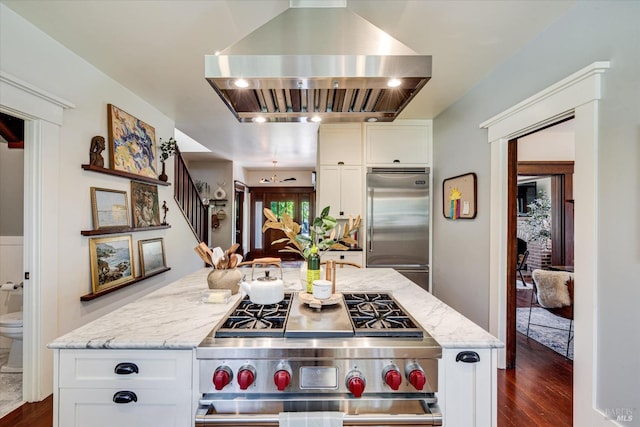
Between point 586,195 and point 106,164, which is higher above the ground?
point 106,164

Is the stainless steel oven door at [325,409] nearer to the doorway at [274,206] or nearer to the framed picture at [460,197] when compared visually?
the framed picture at [460,197]

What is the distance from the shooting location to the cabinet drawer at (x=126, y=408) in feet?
3.48

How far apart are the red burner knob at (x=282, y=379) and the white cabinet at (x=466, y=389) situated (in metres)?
0.55

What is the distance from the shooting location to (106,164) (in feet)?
8.77

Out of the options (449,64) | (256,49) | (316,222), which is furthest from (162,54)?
(449,64)

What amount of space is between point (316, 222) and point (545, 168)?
4602 mm

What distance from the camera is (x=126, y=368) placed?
105 centimetres

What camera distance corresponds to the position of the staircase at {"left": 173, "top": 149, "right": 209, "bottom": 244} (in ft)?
14.1

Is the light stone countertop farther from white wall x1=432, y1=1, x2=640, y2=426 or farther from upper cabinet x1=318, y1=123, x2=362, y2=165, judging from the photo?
upper cabinet x1=318, y1=123, x2=362, y2=165

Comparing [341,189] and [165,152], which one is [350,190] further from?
[165,152]

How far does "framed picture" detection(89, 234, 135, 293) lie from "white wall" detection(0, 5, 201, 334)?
55mm

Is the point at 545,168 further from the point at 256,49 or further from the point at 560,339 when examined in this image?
the point at 256,49

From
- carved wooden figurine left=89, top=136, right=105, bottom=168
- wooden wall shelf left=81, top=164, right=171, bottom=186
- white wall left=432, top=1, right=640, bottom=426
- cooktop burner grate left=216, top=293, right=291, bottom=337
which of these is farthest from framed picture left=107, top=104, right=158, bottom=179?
white wall left=432, top=1, right=640, bottom=426

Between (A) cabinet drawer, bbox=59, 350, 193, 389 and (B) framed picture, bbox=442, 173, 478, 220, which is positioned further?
(B) framed picture, bbox=442, 173, 478, 220
